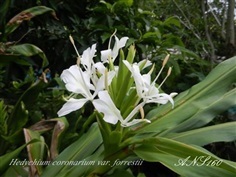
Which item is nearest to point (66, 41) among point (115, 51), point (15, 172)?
point (15, 172)

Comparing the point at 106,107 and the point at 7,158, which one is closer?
the point at 106,107

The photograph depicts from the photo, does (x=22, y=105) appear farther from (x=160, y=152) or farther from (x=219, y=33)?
(x=219, y=33)

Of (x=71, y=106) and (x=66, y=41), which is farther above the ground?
(x=71, y=106)

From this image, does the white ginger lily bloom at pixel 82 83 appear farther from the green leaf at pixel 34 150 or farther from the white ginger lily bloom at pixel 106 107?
the green leaf at pixel 34 150

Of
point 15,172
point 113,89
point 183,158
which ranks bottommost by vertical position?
point 15,172

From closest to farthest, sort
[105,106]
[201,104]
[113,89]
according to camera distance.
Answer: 1. [105,106]
2. [113,89]
3. [201,104]

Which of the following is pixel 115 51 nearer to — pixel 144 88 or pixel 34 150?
pixel 144 88

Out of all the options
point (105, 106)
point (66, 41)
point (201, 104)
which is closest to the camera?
point (105, 106)
